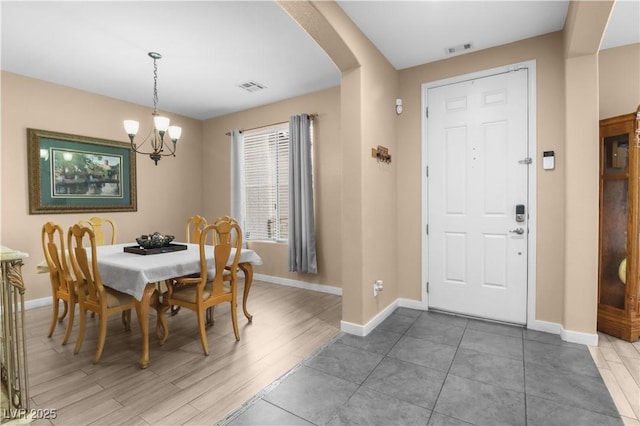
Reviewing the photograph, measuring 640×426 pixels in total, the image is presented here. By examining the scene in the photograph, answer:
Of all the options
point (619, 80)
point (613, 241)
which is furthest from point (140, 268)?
point (619, 80)

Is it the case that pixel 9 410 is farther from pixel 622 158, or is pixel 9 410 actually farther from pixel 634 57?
pixel 634 57

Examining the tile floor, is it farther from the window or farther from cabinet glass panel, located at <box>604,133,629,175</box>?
the window

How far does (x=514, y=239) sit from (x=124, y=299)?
3489 mm

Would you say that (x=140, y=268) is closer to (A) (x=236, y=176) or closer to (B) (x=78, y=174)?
(B) (x=78, y=174)

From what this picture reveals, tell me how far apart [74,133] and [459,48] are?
4668 mm

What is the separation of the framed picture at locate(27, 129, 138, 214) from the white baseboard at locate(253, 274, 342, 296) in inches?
87.1

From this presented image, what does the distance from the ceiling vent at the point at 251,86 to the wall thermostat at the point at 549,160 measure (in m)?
3.23

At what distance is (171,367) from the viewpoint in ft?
7.64

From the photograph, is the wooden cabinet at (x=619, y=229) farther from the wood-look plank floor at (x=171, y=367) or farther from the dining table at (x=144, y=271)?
the dining table at (x=144, y=271)

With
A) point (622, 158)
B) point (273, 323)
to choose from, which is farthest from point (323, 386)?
point (622, 158)

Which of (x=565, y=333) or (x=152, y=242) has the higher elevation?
(x=152, y=242)

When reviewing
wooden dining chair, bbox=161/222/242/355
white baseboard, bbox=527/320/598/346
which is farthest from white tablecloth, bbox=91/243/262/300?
white baseboard, bbox=527/320/598/346

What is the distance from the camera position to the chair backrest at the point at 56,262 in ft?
8.60

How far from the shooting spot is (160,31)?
2.78m
